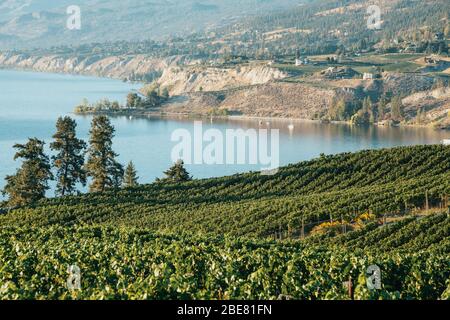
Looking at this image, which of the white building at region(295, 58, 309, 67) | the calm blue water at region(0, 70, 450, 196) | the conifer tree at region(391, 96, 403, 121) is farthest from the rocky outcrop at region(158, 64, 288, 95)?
the conifer tree at region(391, 96, 403, 121)

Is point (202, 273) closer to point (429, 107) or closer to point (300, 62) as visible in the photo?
point (429, 107)

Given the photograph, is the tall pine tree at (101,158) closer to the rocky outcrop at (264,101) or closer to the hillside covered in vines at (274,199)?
the hillside covered in vines at (274,199)

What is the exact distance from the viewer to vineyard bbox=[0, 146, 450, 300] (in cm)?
1769

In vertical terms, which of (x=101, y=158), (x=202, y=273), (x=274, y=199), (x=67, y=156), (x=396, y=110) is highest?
(x=202, y=273)

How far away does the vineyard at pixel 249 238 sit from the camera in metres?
17.7

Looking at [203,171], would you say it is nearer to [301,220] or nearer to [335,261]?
[301,220]

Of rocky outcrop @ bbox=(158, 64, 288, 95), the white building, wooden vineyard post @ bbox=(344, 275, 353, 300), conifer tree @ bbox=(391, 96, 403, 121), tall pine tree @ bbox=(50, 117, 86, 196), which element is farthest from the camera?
the white building

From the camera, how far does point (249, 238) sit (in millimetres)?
30609

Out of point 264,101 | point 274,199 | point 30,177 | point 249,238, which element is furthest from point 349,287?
point 264,101

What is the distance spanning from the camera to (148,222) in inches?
1528

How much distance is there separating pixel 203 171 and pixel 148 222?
124 feet

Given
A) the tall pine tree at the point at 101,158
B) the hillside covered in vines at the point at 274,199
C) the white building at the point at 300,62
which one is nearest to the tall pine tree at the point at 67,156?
the tall pine tree at the point at 101,158

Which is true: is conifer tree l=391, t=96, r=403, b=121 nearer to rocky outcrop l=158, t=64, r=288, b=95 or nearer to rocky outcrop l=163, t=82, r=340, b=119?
rocky outcrop l=163, t=82, r=340, b=119
